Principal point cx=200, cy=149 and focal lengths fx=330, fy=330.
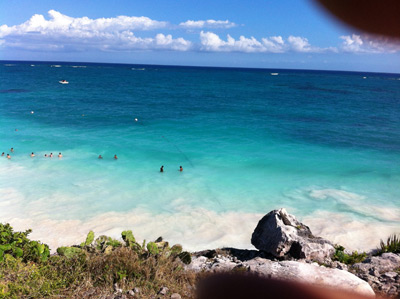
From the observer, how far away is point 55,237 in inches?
538

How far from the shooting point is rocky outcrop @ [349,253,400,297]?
6422mm

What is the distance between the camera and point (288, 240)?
351 inches

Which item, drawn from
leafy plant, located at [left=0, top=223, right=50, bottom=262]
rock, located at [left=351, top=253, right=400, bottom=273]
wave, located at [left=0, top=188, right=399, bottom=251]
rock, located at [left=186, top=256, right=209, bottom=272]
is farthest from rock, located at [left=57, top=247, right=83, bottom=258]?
rock, located at [left=351, top=253, right=400, bottom=273]

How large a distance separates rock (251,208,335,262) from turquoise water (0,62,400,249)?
420 centimetres

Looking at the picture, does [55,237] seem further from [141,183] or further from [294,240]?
[294,240]

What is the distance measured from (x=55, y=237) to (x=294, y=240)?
985 cm

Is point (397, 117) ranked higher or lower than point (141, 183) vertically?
higher

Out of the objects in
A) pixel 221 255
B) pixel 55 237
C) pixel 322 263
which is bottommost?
pixel 55 237

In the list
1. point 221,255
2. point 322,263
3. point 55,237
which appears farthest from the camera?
point 55,237

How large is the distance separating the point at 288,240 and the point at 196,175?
44.8 ft

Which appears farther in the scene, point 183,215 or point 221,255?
point 183,215

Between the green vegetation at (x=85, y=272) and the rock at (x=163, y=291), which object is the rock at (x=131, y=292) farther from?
the rock at (x=163, y=291)

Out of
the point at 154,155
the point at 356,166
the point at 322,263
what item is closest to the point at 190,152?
the point at 154,155

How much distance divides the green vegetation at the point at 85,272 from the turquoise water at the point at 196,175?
605 cm
